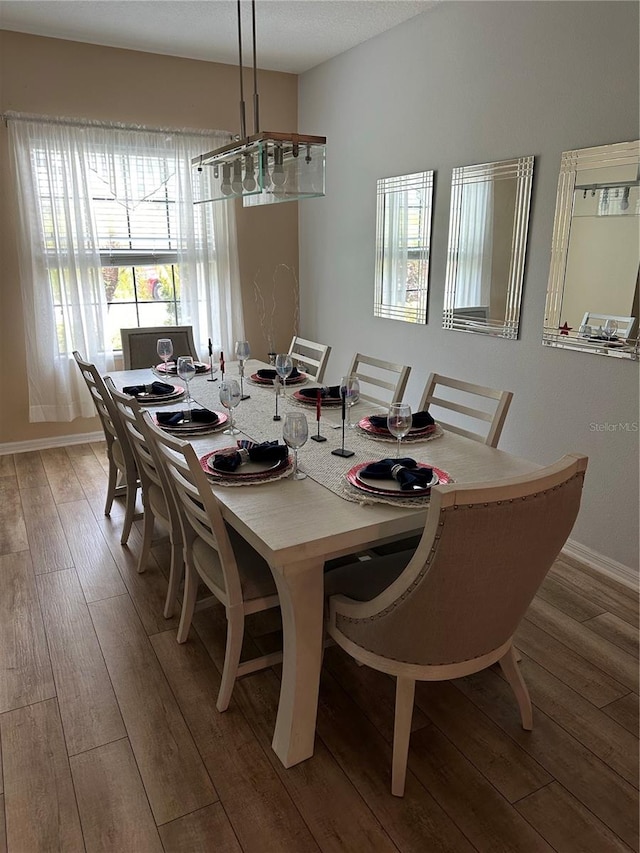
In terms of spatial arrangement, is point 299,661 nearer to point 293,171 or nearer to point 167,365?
point 293,171

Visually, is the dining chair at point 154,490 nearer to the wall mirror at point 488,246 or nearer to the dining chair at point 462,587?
the dining chair at point 462,587

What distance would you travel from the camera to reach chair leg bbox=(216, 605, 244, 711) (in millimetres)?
1886

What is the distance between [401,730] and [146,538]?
1.53m

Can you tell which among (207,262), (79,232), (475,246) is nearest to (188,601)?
(475,246)

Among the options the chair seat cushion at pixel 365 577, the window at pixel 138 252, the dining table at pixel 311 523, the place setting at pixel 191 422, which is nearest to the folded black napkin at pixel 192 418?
the place setting at pixel 191 422

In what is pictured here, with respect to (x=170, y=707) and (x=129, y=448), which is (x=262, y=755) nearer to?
(x=170, y=707)

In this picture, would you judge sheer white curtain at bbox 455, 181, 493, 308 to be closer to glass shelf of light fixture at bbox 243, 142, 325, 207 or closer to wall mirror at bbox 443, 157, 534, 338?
wall mirror at bbox 443, 157, 534, 338

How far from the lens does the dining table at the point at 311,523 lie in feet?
5.22

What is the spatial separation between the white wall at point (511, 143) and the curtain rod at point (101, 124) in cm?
100

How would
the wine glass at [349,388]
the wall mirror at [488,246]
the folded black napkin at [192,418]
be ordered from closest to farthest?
the wine glass at [349,388]
the folded black napkin at [192,418]
the wall mirror at [488,246]

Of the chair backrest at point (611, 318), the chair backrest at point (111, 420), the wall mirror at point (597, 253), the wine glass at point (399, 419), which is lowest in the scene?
the chair backrest at point (111, 420)

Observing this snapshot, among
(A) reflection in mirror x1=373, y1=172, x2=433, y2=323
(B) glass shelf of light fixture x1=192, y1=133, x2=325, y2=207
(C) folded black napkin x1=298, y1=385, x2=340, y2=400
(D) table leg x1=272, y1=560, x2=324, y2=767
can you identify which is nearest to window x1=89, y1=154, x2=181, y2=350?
(A) reflection in mirror x1=373, y1=172, x2=433, y2=323

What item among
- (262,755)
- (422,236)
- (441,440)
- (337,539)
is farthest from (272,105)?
(262,755)

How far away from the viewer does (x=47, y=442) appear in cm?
461
